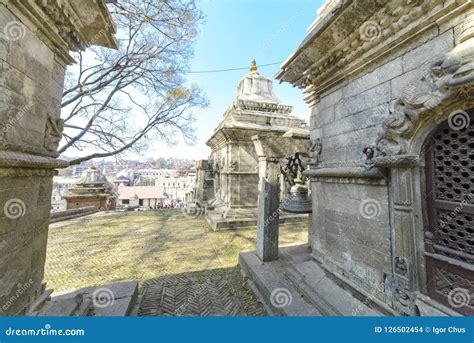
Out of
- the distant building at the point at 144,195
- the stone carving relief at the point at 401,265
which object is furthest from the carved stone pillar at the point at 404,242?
the distant building at the point at 144,195

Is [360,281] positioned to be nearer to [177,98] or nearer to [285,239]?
[285,239]

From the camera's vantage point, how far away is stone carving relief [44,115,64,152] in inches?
111

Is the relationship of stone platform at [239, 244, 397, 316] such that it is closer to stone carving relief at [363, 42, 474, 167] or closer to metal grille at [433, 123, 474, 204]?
metal grille at [433, 123, 474, 204]

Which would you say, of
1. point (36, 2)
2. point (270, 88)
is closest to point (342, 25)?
point (36, 2)

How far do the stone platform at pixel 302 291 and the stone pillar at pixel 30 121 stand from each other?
11.4ft

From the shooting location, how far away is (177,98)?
1215 centimetres

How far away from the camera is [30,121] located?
246 cm

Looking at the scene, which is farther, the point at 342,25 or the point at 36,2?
the point at 342,25

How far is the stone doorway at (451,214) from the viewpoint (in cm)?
195

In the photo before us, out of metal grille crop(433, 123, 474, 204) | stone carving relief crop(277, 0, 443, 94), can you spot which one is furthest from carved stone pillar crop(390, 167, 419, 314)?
stone carving relief crop(277, 0, 443, 94)

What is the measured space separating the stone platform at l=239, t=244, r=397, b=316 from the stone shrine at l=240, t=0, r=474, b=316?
0.02 meters

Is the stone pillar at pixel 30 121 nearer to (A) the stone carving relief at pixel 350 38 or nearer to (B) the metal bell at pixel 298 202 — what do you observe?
(A) the stone carving relief at pixel 350 38

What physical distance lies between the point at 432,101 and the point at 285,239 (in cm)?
641

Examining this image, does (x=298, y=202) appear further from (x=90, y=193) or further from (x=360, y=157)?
(x=90, y=193)
